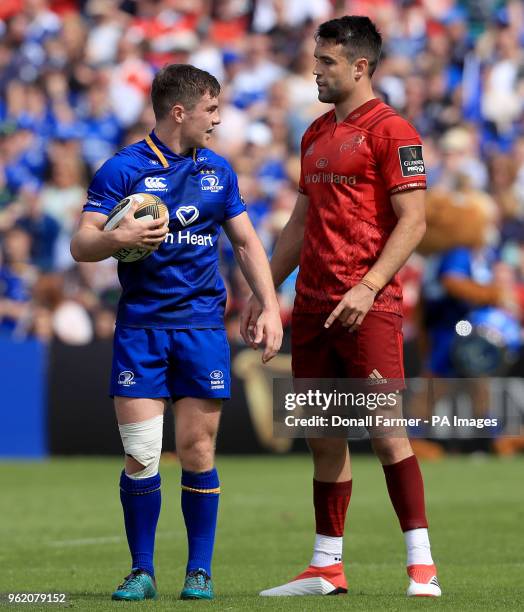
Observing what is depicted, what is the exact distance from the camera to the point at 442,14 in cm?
2122

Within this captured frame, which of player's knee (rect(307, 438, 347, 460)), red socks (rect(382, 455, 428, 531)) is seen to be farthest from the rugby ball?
red socks (rect(382, 455, 428, 531))

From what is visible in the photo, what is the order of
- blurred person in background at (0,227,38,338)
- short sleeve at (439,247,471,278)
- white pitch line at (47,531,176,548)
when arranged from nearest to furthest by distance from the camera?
white pitch line at (47,531,176,548) → short sleeve at (439,247,471,278) → blurred person in background at (0,227,38,338)

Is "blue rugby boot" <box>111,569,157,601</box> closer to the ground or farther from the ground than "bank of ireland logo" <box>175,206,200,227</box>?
closer to the ground

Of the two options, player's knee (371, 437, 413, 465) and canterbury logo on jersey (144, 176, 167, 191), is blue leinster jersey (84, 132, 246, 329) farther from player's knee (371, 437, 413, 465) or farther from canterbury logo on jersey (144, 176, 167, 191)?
player's knee (371, 437, 413, 465)

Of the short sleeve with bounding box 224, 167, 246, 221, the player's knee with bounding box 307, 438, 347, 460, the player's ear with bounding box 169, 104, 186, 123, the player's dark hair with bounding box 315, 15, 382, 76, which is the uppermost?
the player's dark hair with bounding box 315, 15, 382, 76

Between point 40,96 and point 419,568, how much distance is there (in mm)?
14618

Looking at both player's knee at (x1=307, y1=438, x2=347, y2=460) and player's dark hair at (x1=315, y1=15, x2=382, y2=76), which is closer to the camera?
player's dark hair at (x1=315, y1=15, x2=382, y2=76)

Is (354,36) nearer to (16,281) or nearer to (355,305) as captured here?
(355,305)

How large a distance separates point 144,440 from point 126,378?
272 millimetres

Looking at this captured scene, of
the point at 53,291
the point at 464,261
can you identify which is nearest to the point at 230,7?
the point at 53,291

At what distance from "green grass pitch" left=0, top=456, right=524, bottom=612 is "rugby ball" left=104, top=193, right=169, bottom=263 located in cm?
142

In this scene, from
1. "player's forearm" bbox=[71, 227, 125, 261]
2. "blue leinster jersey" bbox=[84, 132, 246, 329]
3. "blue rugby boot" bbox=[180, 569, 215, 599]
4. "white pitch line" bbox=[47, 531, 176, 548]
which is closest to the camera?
"player's forearm" bbox=[71, 227, 125, 261]

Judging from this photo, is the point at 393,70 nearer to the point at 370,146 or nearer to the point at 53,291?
the point at 53,291

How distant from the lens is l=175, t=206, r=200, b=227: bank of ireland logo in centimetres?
621
